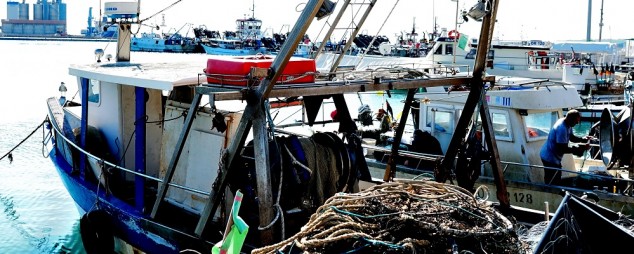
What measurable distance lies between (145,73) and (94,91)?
2321 millimetres

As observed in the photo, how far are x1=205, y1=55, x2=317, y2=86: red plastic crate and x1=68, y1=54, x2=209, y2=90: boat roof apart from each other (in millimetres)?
754

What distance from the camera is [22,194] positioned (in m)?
18.1

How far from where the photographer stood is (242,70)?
7.38m

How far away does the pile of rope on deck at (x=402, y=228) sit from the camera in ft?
18.6

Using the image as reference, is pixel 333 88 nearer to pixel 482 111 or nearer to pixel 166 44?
pixel 482 111

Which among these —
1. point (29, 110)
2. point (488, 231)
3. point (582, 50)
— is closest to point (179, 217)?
point (488, 231)

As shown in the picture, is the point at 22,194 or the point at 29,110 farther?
the point at 29,110

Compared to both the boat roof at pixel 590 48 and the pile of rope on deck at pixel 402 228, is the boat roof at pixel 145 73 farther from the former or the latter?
the boat roof at pixel 590 48

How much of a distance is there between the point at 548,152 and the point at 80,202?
8.02 m

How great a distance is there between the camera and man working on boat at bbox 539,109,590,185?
11472 mm

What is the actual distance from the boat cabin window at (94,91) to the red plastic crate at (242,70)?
4139 mm

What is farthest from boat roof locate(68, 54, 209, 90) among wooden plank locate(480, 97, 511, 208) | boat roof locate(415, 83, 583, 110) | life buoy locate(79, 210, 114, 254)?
boat roof locate(415, 83, 583, 110)

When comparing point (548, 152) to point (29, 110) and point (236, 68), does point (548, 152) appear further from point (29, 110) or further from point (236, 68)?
point (29, 110)

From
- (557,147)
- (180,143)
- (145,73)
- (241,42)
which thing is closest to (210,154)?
(180,143)
